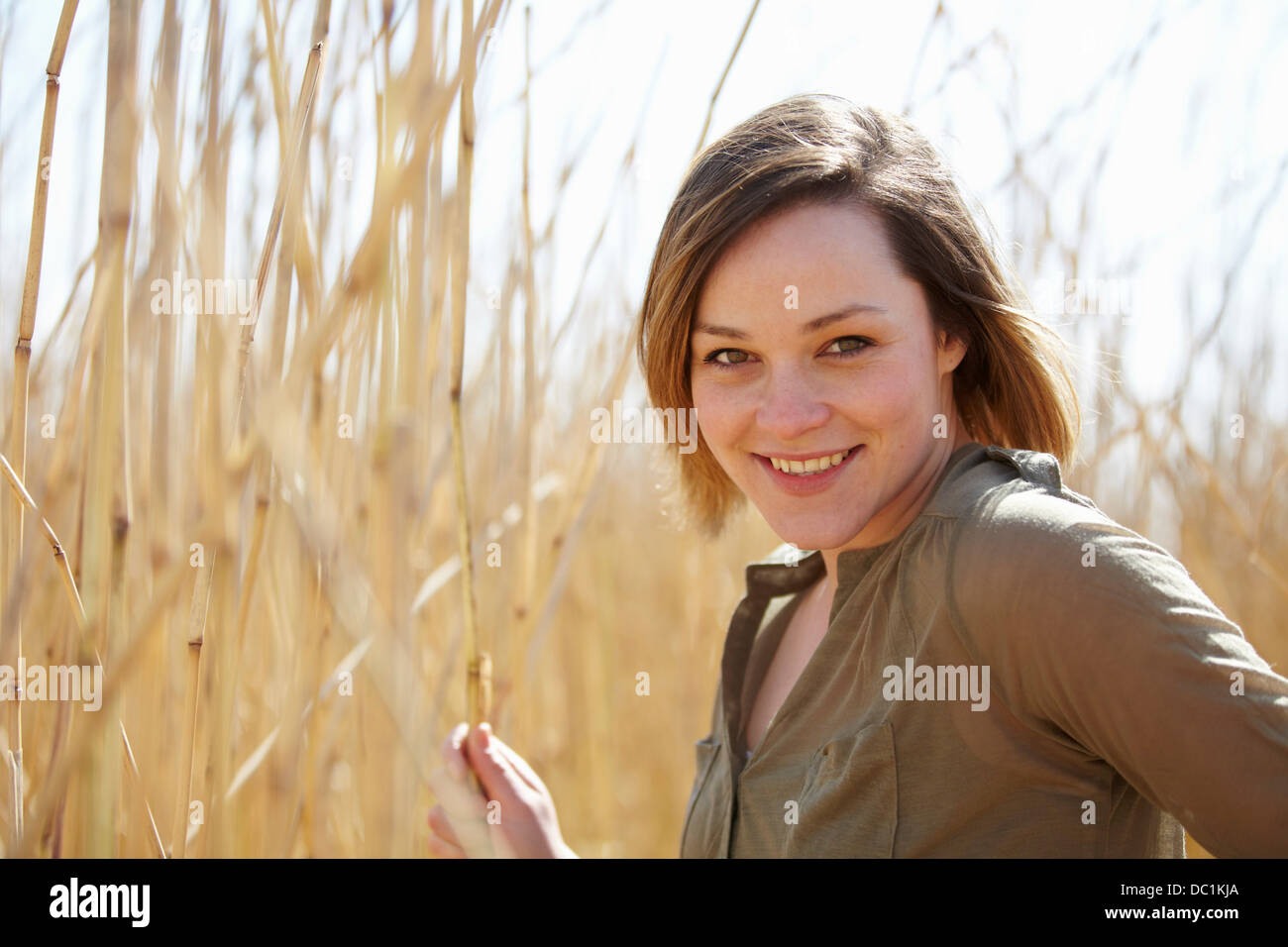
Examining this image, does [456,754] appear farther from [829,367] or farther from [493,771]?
[829,367]

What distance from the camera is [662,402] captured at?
952mm

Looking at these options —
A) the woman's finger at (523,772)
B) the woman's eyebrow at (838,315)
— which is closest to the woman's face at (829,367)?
the woman's eyebrow at (838,315)

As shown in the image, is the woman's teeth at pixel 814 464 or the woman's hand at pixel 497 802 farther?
the woman's teeth at pixel 814 464

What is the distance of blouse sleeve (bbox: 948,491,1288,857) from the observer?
509 millimetres

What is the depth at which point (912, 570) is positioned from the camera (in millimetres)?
658

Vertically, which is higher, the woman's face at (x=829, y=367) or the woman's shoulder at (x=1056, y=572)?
the woman's face at (x=829, y=367)

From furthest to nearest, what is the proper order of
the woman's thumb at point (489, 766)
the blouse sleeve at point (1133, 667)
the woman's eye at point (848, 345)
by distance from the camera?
the woman's eye at point (848, 345) → the woman's thumb at point (489, 766) → the blouse sleeve at point (1133, 667)

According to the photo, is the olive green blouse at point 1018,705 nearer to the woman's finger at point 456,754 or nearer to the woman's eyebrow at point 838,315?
the woman's eyebrow at point 838,315

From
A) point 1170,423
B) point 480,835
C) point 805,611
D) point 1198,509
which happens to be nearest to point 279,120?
point 480,835

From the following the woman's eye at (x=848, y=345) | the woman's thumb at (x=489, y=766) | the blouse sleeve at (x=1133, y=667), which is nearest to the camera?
the blouse sleeve at (x=1133, y=667)

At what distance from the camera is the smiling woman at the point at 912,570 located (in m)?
0.53
